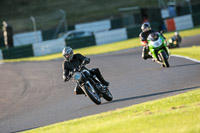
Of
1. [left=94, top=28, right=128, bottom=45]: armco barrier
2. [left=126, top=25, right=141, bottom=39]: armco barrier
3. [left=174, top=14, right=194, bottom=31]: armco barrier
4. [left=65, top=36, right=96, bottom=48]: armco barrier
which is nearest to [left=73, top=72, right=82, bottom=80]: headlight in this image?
[left=65, top=36, right=96, bottom=48]: armco barrier

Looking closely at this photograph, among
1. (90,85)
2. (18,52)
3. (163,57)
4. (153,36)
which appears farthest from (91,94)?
(18,52)

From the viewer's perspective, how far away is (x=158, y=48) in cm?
1497

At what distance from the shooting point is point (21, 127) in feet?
30.7

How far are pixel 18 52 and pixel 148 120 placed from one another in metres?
21.3

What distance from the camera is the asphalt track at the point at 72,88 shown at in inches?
397

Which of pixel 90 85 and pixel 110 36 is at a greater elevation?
pixel 110 36

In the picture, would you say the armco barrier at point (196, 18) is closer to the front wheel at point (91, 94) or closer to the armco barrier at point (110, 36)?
the armco barrier at point (110, 36)

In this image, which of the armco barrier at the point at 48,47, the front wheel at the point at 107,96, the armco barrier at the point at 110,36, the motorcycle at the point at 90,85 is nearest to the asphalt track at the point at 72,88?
the front wheel at the point at 107,96

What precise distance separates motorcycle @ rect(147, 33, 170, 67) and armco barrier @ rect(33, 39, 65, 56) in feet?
44.4

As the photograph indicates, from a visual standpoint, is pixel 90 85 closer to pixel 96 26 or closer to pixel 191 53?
pixel 191 53

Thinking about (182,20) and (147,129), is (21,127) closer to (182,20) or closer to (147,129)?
(147,129)

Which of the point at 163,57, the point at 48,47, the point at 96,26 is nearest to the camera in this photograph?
the point at 163,57

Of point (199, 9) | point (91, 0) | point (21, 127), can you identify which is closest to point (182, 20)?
point (199, 9)

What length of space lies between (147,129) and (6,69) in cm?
1455
